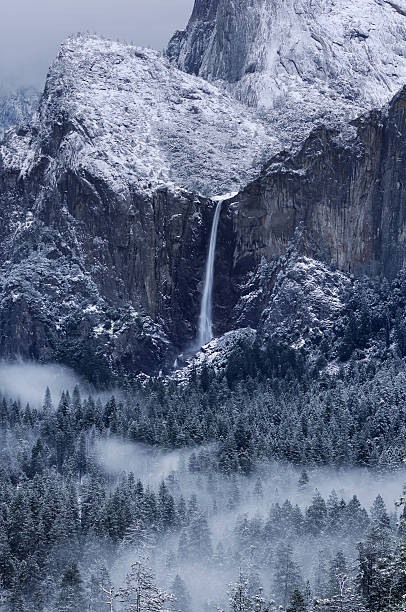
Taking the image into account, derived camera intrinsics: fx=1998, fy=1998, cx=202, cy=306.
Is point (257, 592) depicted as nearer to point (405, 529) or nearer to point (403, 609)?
point (405, 529)

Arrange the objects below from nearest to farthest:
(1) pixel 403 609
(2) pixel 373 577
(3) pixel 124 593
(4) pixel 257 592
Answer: (1) pixel 403 609
(3) pixel 124 593
(2) pixel 373 577
(4) pixel 257 592

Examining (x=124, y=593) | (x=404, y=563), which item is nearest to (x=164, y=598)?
(x=124, y=593)

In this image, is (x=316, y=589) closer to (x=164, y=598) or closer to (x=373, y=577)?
(x=373, y=577)

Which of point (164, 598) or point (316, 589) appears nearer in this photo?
point (164, 598)

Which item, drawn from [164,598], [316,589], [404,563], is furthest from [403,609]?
[316,589]

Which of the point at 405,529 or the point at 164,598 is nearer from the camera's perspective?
the point at 164,598

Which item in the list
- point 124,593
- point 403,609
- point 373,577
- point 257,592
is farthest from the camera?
point 257,592

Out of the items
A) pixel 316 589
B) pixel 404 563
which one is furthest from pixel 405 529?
pixel 404 563

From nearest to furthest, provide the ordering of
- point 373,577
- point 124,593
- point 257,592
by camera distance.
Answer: point 124,593
point 373,577
point 257,592
